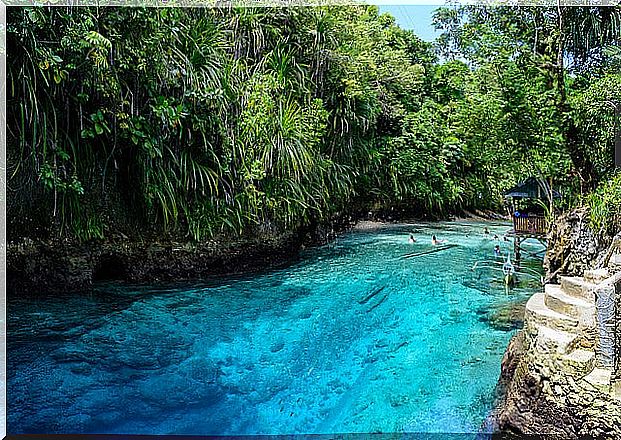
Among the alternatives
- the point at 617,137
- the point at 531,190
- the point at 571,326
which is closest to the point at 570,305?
the point at 571,326

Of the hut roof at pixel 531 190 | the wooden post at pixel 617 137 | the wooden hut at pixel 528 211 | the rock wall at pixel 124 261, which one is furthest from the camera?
the wooden hut at pixel 528 211

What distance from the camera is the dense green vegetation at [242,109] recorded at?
2.62m

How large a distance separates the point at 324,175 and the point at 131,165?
7.06ft

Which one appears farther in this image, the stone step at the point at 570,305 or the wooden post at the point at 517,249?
the wooden post at the point at 517,249

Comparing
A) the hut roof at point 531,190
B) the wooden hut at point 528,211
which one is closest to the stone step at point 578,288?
the hut roof at point 531,190

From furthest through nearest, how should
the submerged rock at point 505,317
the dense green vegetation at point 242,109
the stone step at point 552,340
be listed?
the submerged rock at point 505,317, the dense green vegetation at point 242,109, the stone step at point 552,340

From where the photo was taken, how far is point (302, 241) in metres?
4.98

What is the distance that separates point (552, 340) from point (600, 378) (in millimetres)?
213

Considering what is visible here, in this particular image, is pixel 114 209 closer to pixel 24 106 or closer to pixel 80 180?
pixel 80 180

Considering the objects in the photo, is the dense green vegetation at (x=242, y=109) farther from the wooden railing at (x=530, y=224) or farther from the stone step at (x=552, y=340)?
the stone step at (x=552, y=340)

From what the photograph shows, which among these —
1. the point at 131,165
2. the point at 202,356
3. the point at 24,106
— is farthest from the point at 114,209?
the point at 202,356

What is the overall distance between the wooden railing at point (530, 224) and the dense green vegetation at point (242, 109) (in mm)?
315

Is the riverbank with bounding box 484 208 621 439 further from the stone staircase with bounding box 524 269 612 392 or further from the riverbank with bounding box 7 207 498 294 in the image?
the riverbank with bounding box 7 207 498 294

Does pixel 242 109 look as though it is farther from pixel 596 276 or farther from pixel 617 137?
pixel 596 276
